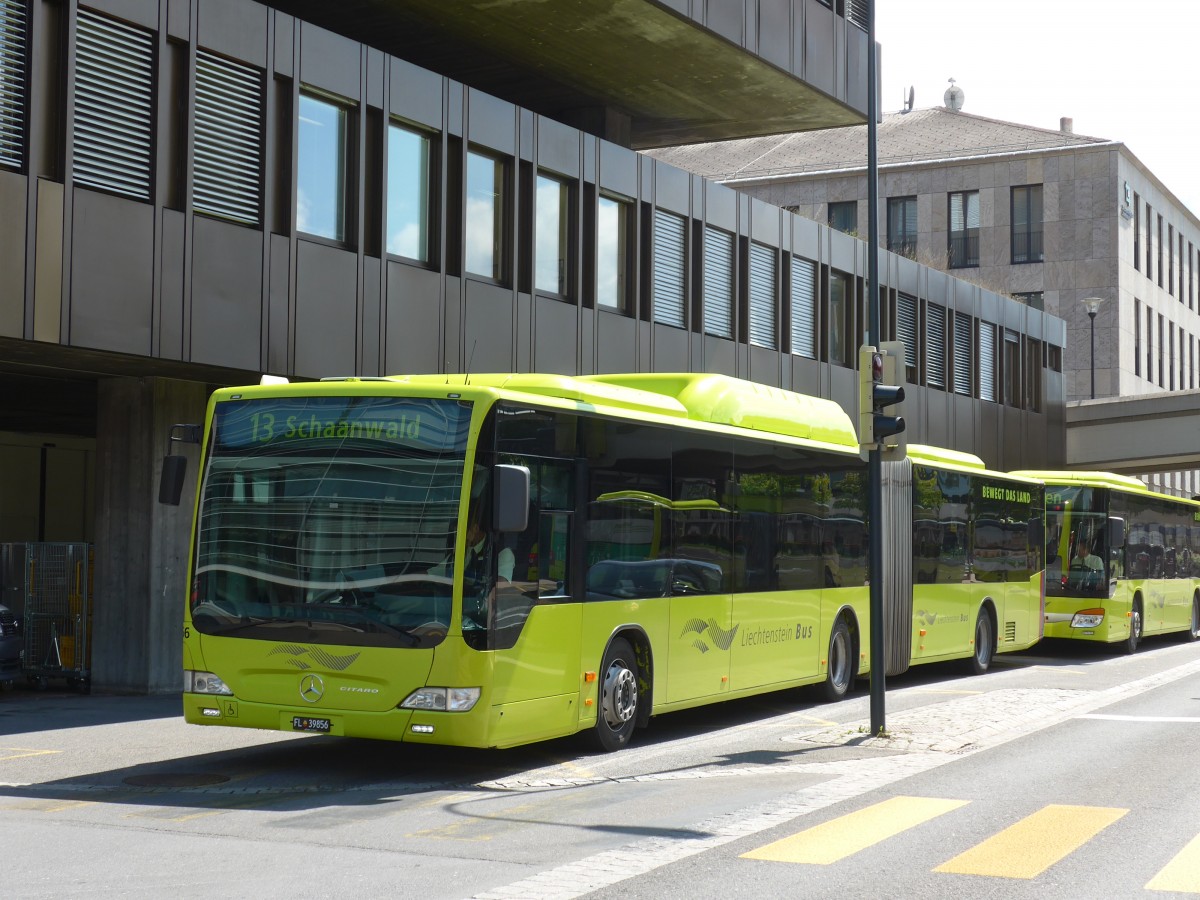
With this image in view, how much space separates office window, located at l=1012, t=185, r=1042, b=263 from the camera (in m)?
63.6

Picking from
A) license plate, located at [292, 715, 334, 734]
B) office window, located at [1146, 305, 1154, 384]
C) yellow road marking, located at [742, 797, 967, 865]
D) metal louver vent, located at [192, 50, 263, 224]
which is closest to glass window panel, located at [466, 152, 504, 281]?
metal louver vent, located at [192, 50, 263, 224]

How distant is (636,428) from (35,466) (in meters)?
20.0

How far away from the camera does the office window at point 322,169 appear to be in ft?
63.0

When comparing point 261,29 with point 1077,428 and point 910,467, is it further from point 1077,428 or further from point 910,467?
point 1077,428

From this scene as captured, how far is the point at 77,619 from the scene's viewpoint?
19.2 m

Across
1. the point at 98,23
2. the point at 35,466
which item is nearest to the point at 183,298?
the point at 98,23

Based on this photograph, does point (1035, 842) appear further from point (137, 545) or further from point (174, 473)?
point (137, 545)

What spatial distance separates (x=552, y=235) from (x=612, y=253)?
1.95 metres

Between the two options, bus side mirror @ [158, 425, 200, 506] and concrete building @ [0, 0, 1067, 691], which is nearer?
bus side mirror @ [158, 425, 200, 506]

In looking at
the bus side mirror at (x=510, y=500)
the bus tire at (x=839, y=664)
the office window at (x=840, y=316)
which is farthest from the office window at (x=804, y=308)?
the bus side mirror at (x=510, y=500)

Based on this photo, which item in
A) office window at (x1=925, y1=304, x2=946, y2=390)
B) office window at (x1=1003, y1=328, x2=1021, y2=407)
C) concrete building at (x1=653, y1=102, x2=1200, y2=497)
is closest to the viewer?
office window at (x1=925, y1=304, x2=946, y2=390)

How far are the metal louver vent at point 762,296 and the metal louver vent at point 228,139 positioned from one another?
1335 cm

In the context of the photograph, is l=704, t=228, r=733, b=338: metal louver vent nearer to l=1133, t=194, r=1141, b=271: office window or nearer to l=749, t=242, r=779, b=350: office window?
l=749, t=242, r=779, b=350: office window

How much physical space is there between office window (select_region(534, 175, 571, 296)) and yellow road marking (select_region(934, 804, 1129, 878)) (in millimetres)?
14466
